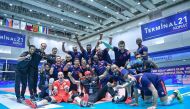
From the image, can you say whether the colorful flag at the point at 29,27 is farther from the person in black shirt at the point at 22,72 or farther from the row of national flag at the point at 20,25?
the person in black shirt at the point at 22,72

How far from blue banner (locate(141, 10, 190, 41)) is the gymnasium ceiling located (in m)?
7.25

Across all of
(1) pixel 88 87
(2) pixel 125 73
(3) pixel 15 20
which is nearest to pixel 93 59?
(1) pixel 88 87

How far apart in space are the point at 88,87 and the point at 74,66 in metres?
1.00

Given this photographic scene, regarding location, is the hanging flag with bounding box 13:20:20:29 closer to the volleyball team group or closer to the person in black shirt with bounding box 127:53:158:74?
the volleyball team group

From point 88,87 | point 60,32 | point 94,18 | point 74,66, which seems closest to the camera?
point 88,87

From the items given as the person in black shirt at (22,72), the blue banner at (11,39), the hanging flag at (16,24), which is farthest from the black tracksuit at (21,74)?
the hanging flag at (16,24)

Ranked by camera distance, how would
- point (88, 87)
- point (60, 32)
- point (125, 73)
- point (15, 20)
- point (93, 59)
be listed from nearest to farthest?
1. point (125, 73)
2. point (88, 87)
3. point (93, 59)
4. point (15, 20)
5. point (60, 32)

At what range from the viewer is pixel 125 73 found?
4793 millimetres

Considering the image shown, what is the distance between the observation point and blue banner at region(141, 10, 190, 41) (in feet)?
31.4

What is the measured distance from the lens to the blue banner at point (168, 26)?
9562 millimetres

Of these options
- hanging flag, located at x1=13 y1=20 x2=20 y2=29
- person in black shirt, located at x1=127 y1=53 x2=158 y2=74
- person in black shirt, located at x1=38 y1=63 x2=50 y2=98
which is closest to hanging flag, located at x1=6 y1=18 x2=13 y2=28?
hanging flag, located at x1=13 y1=20 x2=20 y2=29

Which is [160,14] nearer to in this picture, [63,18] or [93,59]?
[63,18]

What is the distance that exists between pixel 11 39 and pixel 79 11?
879cm

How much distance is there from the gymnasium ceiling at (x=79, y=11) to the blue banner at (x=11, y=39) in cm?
444
